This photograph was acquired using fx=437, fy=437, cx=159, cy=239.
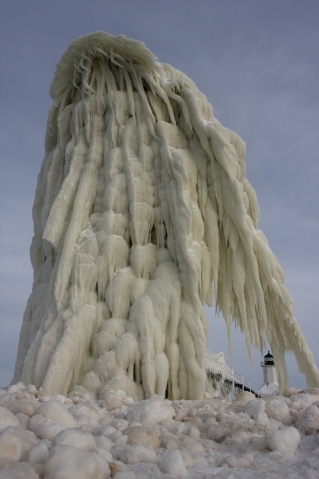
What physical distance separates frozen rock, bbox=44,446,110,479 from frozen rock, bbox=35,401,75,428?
156 cm

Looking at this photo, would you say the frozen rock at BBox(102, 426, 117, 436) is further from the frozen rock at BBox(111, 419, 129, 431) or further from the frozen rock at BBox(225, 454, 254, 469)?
the frozen rock at BBox(225, 454, 254, 469)

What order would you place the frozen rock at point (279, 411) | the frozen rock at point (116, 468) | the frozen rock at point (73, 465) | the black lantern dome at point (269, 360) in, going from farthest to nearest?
the black lantern dome at point (269, 360) → the frozen rock at point (279, 411) → the frozen rock at point (116, 468) → the frozen rock at point (73, 465)

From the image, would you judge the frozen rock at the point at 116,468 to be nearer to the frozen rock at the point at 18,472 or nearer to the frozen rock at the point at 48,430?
the frozen rock at the point at 18,472

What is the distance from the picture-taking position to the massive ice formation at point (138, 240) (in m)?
8.03

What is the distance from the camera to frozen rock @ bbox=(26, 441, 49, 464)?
112 inches

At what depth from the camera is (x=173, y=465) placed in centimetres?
303

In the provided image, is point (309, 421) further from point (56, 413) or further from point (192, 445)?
point (56, 413)

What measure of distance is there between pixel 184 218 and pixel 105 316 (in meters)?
2.58

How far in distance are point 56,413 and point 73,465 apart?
5.63 feet

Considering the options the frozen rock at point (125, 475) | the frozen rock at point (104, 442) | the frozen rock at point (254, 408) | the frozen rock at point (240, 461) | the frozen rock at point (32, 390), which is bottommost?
the frozen rock at point (125, 475)

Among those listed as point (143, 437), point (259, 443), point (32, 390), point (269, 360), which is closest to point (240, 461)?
point (259, 443)

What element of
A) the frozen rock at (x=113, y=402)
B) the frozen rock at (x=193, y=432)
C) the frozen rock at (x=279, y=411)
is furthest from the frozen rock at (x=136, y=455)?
the frozen rock at (x=113, y=402)

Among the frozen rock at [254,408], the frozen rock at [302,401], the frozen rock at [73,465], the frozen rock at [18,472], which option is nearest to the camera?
the frozen rock at [18,472]

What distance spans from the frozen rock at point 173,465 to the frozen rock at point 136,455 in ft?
0.60
